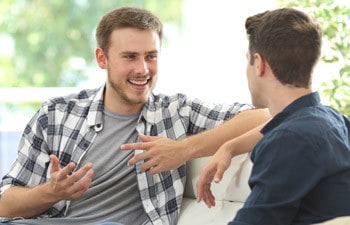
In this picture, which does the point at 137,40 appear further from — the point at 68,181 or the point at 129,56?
the point at 68,181

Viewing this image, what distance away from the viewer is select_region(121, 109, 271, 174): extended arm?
2467mm

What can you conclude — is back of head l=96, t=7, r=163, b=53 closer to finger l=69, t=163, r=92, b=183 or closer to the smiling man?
the smiling man

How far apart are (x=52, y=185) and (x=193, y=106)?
1.95 feet

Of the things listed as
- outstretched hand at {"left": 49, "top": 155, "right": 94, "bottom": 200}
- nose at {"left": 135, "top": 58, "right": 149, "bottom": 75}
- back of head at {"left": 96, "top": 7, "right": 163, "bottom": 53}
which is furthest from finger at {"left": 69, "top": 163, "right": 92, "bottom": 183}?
back of head at {"left": 96, "top": 7, "right": 163, "bottom": 53}

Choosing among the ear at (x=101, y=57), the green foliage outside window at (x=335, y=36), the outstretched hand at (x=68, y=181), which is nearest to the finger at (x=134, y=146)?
the outstretched hand at (x=68, y=181)

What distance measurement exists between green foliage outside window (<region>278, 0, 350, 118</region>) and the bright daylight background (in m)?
0.82

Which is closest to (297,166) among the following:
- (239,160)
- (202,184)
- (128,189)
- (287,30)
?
(287,30)

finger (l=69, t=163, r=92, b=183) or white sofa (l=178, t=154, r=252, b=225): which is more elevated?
finger (l=69, t=163, r=92, b=183)

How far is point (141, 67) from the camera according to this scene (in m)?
2.70

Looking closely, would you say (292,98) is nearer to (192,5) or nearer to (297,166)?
(297,166)

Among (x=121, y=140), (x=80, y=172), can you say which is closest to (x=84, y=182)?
(x=80, y=172)

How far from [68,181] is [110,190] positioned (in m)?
0.25

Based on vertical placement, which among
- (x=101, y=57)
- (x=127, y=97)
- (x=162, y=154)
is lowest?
(x=162, y=154)

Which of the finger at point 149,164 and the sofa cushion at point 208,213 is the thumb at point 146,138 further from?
the sofa cushion at point 208,213
